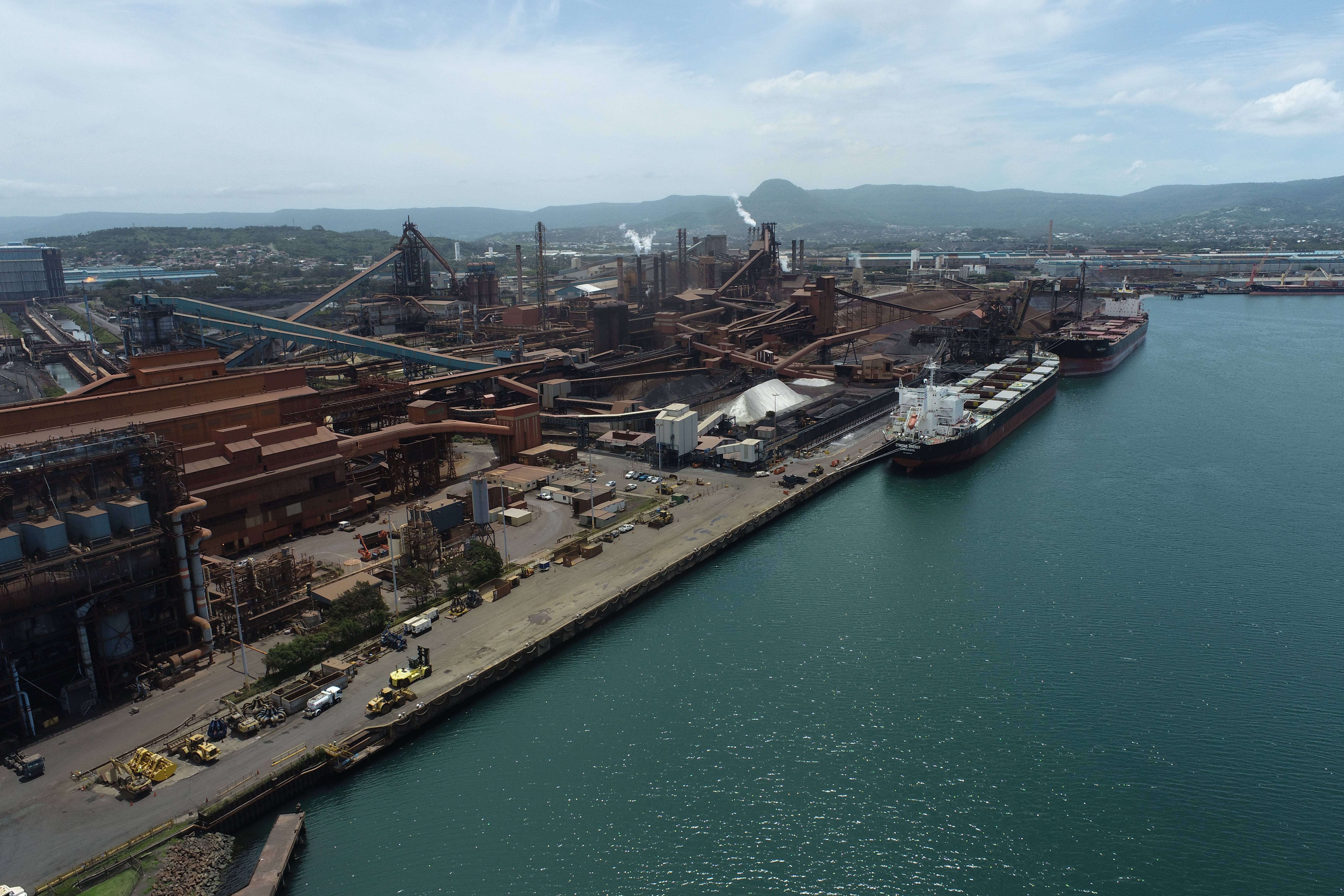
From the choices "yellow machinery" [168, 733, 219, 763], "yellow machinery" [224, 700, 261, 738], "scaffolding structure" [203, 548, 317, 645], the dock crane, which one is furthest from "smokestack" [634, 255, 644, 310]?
the dock crane

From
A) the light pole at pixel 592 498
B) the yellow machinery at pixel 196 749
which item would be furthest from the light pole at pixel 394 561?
the light pole at pixel 592 498

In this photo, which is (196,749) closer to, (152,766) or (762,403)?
(152,766)

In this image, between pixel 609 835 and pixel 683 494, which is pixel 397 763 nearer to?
pixel 609 835

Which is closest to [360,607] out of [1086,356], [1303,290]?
[1086,356]

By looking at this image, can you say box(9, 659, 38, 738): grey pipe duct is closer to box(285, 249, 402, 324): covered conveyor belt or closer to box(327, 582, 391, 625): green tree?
box(327, 582, 391, 625): green tree

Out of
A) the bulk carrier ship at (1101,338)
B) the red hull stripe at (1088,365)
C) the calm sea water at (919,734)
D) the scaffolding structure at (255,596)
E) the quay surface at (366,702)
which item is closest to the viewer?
the quay surface at (366,702)

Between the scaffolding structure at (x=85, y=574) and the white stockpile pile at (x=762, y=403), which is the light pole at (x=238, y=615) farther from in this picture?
the white stockpile pile at (x=762, y=403)
